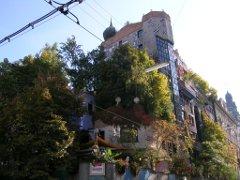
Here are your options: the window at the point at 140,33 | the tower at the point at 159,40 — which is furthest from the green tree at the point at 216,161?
the window at the point at 140,33

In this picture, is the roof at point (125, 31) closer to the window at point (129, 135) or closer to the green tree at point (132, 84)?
the green tree at point (132, 84)

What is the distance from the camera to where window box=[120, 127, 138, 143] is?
100 feet

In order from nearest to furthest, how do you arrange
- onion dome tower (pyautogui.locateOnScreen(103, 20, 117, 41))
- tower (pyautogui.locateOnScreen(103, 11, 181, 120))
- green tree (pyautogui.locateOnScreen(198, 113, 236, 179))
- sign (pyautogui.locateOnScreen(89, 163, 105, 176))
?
sign (pyautogui.locateOnScreen(89, 163, 105, 176)), green tree (pyautogui.locateOnScreen(198, 113, 236, 179)), tower (pyautogui.locateOnScreen(103, 11, 181, 120)), onion dome tower (pyautogui.locateOnScreen(103, 20, 117, 41))

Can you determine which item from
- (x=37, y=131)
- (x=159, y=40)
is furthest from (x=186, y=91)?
(x=37, y=131)

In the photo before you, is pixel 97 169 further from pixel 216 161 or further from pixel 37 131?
pixel 216 161

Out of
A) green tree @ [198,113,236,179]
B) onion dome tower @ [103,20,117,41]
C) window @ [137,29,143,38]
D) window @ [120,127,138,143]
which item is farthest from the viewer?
Result: onion dome tower @ [103,20,117,41]

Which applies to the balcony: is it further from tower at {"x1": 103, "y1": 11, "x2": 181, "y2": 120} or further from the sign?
the sign

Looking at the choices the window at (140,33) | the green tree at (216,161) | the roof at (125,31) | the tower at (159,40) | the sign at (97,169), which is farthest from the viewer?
the roof at (125,31)

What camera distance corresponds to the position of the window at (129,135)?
1204 inches

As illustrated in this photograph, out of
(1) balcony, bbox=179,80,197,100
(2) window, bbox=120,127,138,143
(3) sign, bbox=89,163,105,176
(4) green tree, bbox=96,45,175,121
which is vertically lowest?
(3) sign, bbox=89,163,105,176

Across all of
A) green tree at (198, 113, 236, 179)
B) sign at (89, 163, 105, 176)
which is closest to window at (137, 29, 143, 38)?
green tree at (198, 113, 236, 179)

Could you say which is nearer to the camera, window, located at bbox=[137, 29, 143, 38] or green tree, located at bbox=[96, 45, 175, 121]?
green tree, located at bbox=[96, 45, 175, 121]

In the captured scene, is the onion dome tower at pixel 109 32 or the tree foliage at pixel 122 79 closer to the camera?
the tree foliage at pixel 122 79

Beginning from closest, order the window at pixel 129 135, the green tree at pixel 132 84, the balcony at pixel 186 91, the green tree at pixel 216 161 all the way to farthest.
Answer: the window at pixel 129 135
the green tree at pixel 132 84
the green tree at pixel 216 161
the balcony at pixel 186 91
